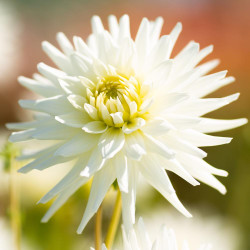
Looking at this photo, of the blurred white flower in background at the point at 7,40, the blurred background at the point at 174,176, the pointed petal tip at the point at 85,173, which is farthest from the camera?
the blurred white flower in background at the point at 7,40

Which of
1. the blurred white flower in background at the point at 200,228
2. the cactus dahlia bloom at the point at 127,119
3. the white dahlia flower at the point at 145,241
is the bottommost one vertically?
the blurred white flower in background at the point at 200,228

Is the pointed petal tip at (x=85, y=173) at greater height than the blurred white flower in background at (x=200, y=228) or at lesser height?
greater

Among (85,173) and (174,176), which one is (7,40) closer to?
(174,176)

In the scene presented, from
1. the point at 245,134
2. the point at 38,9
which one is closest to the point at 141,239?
the point at 245,134

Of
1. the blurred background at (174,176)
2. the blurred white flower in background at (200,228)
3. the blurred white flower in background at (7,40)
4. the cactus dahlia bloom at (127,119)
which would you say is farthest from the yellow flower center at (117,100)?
the blurred white flower in background at (7,40)

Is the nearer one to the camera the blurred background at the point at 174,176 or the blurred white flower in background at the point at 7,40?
the blurred background at the point at 174,176

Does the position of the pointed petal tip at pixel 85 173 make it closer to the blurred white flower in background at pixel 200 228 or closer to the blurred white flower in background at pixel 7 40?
the blurred white flower in background at pixel 200 228

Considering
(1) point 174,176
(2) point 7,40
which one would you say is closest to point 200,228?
(1) point 174,176
